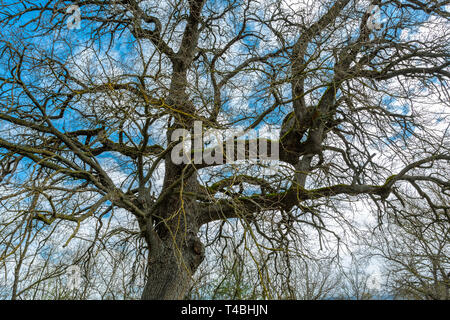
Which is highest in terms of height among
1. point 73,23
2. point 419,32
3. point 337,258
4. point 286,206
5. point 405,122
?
point 73,23

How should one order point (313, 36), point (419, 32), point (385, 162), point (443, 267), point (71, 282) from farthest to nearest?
point (443, 267) < point (385, 162) < point (71, 282) < point (419, 32) < point (313, 36)

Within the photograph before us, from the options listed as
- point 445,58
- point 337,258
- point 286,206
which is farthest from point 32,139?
point 445,58

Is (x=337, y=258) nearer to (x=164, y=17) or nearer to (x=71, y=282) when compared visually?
(x=71, y=282)

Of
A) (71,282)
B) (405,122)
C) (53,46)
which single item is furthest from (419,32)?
(71,282)

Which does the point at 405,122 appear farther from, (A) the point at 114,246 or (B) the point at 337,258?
(A) the point at 114,246

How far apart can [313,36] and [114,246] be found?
14.8 ft

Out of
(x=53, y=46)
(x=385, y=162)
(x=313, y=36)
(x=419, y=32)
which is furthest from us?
(x=385, y=162)

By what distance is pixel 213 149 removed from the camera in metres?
5.20

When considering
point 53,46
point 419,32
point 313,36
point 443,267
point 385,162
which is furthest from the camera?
point 443,267

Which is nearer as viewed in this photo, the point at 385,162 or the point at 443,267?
the point at 385,162

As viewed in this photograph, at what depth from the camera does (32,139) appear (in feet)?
16.1

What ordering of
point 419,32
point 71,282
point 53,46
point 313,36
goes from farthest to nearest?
point 71,282 → point 419,32 → point 53,46 → point 313,36

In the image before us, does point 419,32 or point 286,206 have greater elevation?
point 419,32

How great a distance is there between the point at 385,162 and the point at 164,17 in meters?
4.32
